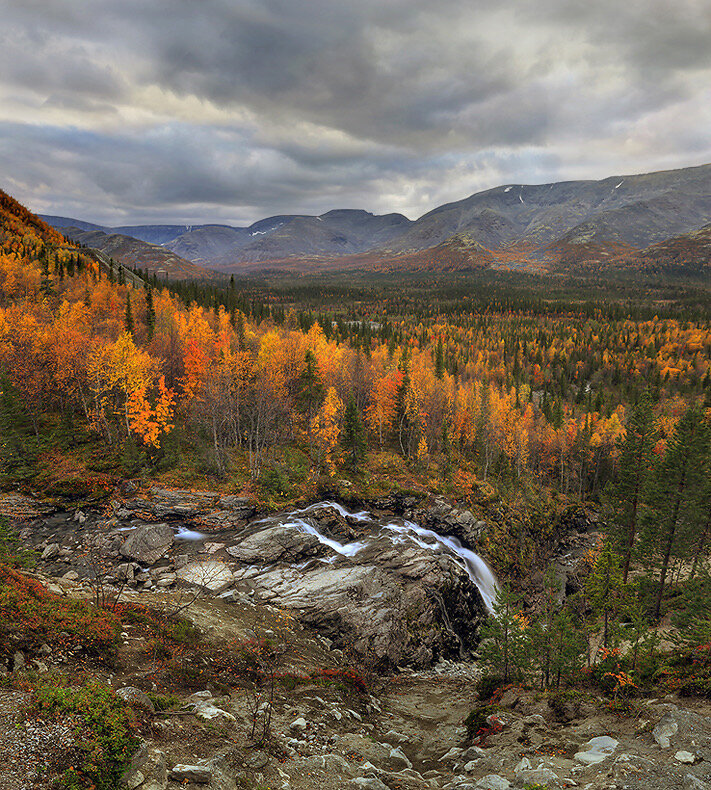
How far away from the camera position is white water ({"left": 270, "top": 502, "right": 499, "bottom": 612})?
136ft

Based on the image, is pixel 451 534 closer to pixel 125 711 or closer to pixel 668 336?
pixel 125 711

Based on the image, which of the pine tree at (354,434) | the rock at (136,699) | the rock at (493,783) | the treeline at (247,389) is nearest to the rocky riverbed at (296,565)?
the treeline at (247,389)

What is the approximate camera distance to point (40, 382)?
44844 millimetres

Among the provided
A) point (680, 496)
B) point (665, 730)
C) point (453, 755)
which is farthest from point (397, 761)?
point (680, 496)

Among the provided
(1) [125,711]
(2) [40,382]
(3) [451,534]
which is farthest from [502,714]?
(2) [40,382]

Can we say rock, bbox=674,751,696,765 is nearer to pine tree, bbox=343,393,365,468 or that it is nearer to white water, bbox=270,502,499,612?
white water, bbox=270,502,499,612

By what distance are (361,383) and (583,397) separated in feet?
275

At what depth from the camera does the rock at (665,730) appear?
12781 millimetres

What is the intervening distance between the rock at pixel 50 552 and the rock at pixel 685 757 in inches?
1598

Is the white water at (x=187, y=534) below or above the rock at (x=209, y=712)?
below

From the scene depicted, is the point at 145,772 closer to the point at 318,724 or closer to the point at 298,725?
the point at 298,725

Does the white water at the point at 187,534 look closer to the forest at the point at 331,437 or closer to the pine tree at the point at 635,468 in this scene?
the forest at the point at 331,437

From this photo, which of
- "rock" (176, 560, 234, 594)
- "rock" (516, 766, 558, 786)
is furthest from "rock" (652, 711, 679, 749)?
"rock" (176, 560, 234, 594)

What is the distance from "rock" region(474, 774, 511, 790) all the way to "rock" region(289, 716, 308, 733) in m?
6.98
